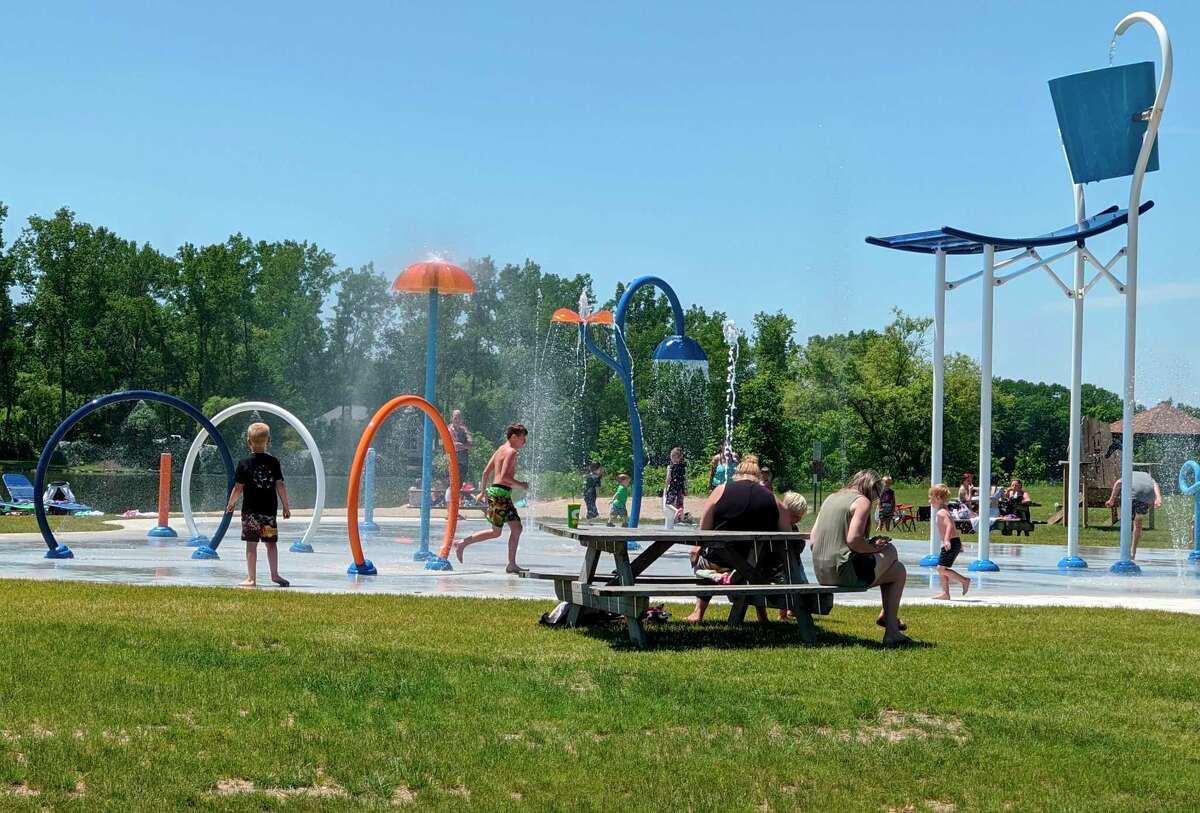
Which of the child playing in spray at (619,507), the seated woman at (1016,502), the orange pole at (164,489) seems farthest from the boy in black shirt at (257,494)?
the seated woman at (1016,502)

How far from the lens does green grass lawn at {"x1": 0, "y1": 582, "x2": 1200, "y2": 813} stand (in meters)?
5.71

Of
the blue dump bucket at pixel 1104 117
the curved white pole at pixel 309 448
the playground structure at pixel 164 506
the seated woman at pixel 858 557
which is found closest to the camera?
the seated woman at pixel 858 557

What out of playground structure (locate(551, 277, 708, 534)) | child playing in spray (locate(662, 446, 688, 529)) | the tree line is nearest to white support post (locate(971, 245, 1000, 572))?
playground structure (locate(551, 277, 708, 534))

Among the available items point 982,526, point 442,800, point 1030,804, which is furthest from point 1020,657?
point 982,526

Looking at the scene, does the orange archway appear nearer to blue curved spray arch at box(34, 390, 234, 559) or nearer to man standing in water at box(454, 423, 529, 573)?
man standing in water at box(454, 423, 529, 573)

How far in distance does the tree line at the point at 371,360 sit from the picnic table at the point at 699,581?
57.8 meters

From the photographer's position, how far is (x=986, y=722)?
274 inches

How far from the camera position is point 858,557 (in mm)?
9484

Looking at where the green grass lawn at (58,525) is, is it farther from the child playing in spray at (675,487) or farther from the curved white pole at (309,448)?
the child playing in spray at (675,487)

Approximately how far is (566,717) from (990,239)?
12886 mm

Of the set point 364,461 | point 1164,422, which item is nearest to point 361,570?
point 364,461

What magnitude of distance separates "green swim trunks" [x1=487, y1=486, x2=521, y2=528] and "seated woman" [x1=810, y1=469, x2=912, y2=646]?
5.11 m

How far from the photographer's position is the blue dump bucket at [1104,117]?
703 inches

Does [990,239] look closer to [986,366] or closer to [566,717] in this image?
[986,366]
